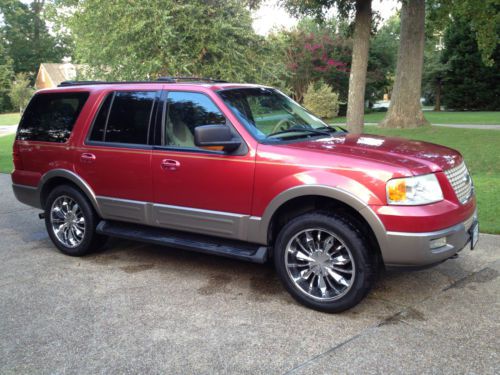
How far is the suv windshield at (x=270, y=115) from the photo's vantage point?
4539mm

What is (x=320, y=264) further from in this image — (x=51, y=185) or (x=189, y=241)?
(x=51, y=185)

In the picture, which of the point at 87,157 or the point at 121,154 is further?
the point at 87,157

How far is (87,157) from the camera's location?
208 inches

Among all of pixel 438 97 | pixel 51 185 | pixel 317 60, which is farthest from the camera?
pixel 438 97

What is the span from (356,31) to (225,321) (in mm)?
9362

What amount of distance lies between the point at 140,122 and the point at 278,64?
1460 centimetres

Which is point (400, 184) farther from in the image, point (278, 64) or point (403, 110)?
point (278, 64)

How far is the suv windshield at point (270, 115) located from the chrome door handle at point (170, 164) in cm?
74

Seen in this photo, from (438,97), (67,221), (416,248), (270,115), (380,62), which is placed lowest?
(67,221)

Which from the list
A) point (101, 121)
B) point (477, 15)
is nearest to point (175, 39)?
point (477, 15)

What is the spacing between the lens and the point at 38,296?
14.6 ft

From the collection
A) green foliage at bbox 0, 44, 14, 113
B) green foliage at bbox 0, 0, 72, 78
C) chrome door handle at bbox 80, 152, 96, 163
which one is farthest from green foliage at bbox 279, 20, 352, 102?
green foliage at bbox 0, 0, 72, 78

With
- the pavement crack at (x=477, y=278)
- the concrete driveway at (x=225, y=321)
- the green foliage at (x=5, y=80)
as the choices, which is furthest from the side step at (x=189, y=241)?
the green foliage at (x=5, y=80)

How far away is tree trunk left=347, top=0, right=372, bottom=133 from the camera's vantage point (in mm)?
11328
